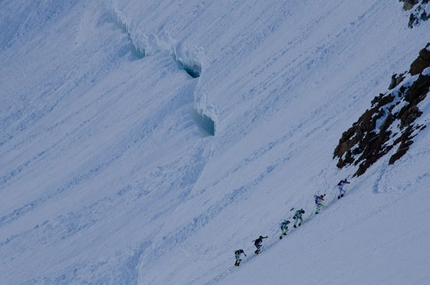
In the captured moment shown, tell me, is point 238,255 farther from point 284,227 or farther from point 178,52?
point 178,52

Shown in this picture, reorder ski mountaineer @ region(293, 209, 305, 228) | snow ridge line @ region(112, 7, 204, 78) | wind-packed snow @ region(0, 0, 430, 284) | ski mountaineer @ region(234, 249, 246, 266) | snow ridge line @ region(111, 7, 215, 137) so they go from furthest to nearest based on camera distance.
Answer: snow ridge line @ region(112, 7, 204, 78) → snow ridge line @ region(111, 7, 215, 137) → ski mountaineer @ region(234, 249, 246, 266) → ski mountaineer @ region(293, 209, 305, 228) → wind-packed snow @ region(0, 0, 430, 284)

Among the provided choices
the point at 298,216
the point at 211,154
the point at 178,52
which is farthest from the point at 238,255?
the point at 178,52

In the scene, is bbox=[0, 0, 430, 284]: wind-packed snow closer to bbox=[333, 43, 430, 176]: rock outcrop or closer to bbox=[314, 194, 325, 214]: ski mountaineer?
bbox=[314, 194, 325, 214]: ski mountaineer

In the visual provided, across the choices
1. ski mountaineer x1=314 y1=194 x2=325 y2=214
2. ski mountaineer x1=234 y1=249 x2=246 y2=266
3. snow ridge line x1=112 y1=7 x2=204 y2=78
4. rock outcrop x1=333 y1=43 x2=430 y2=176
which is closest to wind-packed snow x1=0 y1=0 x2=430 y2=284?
snow ridge line x1=112 y1=7 x2=204 y2=78

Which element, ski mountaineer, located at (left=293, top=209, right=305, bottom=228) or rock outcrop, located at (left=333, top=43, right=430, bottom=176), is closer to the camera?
rock outcrop, located at (left=333, top=43, right=430, bottom=176)

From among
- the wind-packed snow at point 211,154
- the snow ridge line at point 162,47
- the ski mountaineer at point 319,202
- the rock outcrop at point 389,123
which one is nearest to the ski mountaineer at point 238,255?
the wind-packed snow at point 211,154

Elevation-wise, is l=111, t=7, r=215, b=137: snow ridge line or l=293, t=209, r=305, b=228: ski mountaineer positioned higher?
l=111, t=7, r=215, b=137: snow ridge line

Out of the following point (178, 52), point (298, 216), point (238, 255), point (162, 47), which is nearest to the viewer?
point (298, 216)

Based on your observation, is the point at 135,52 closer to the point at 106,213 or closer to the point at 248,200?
the point at 106,213

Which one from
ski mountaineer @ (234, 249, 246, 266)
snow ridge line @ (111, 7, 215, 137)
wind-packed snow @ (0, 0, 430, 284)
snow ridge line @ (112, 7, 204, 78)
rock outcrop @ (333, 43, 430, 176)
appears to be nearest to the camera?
wind-packed snow @ (0, 0, 430, 284)

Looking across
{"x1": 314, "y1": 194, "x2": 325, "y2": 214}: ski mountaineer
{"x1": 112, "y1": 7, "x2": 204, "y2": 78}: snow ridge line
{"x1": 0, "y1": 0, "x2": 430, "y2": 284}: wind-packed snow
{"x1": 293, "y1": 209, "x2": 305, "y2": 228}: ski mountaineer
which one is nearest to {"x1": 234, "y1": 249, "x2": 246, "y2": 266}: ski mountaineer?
{"x1": 0, "y1": 0, "x2": 430, "y2": 284}: wind-packed snow
